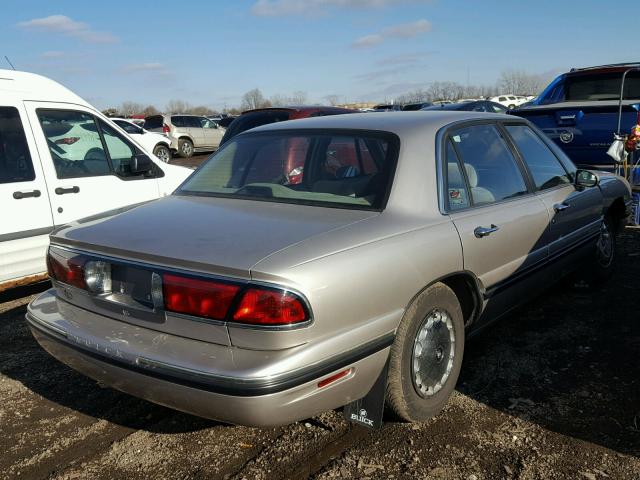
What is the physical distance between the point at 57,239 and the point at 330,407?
158cm

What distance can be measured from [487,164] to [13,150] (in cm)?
364

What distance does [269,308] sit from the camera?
Answer: 226cm

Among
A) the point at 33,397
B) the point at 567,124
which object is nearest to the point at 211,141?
the point at 567,124

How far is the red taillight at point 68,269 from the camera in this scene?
2773 mm

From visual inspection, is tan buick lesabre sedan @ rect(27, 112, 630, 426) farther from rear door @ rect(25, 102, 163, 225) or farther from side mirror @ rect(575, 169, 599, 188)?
rear door @ rect(25, 102, 163, 225)

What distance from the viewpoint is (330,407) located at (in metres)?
2.52

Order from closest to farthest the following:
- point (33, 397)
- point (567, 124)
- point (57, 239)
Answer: point (57, 239)
point (33, 397)
point (567, 124)

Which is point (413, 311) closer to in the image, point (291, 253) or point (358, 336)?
point (358, 336)

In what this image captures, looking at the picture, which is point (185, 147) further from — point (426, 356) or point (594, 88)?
point (426, 356)

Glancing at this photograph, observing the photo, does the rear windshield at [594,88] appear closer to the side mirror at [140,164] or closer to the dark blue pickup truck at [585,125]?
the dark blue pickup truck at [585,125]

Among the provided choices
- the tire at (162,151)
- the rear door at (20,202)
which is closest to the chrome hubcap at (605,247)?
the rear door at (20,202)

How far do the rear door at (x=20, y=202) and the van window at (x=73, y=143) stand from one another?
186 mm

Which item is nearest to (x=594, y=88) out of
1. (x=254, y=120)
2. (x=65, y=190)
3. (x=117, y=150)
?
(x=254, y=120)

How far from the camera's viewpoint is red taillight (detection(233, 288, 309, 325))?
2.26 meters
